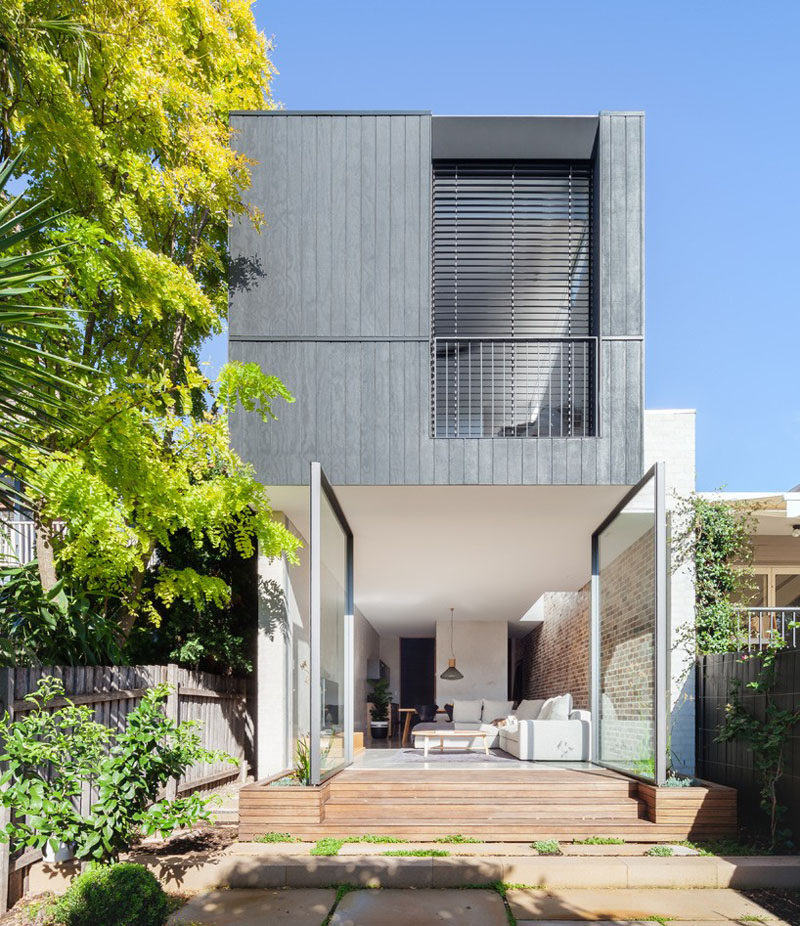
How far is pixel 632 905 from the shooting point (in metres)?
5.30

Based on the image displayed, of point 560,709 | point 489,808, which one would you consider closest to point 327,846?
point 489,808

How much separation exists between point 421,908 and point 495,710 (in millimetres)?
10600

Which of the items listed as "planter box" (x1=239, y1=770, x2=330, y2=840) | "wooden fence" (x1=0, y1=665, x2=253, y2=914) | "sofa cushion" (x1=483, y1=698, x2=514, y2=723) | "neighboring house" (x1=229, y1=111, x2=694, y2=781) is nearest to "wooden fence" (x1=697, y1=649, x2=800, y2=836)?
"neighboring house" (x1=229, y1=111, x2=694, y2=781)

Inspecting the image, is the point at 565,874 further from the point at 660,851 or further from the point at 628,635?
the point at 628,635

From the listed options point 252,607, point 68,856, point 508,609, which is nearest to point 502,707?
point 508,609

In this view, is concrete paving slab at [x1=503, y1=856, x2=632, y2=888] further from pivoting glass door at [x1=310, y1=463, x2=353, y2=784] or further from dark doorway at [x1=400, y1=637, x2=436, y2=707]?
dark doorway at [x1=400, y1=637, x2=436, y2=707]

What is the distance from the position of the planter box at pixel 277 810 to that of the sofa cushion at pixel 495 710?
30.0 ft

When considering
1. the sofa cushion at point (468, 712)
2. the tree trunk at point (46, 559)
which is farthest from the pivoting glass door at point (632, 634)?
the sofa cushion at point (468, 712)

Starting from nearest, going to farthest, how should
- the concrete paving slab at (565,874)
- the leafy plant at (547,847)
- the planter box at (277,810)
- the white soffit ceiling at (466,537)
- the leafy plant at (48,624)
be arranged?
1. the concrete paving slab at (565,874)
2. the leafy plant at (547,847)
3. the leafy plant at (48,624)
4. the planter box at (277,810)
5. the white soffit ceiling at (466,537)

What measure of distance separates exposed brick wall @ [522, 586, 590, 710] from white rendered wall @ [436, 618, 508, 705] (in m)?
0.91

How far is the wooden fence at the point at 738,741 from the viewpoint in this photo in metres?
6.50

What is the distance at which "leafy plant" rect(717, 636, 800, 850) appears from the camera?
6.52m

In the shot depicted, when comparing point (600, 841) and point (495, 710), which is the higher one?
point (600, 841)

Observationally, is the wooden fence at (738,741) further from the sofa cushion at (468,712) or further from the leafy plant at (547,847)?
the sofa cushion at (468,712)
